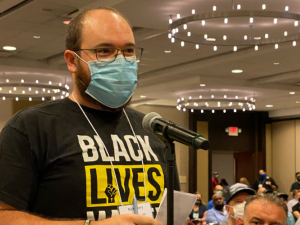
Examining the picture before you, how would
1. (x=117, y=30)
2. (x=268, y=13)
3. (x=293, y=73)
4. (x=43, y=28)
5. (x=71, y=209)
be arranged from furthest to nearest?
1. (x=293, y=73)
2. (x=43, y=28)
3. (x=268, y=13)
4. (x=117, y=30)
5. (x=71, y=209)

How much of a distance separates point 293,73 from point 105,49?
1223 cm

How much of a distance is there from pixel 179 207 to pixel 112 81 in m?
0.51

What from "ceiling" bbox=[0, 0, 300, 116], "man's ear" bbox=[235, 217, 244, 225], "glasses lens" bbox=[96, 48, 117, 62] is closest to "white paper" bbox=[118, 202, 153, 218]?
"glasses lens" bbox=[96, 48, 117, 62]

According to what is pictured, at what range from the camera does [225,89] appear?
15.1 meters

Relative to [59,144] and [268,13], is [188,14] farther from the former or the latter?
[59,144]

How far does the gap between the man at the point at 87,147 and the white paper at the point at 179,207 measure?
0.26 ft

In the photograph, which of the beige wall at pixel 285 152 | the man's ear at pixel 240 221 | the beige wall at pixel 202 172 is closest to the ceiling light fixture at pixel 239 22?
the man's ear at pixel 240 221

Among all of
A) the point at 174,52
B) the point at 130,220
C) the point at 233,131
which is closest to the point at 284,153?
the point at 233,131

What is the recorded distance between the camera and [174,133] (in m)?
1.25

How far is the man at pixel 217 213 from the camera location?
8328mm

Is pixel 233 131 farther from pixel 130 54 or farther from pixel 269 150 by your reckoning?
pixel 130 54

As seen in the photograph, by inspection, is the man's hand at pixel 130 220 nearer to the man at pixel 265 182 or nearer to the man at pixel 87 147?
the man at pixel 87 147

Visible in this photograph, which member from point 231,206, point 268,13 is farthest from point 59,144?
point 268,13

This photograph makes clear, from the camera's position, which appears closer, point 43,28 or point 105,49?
point 105,49
